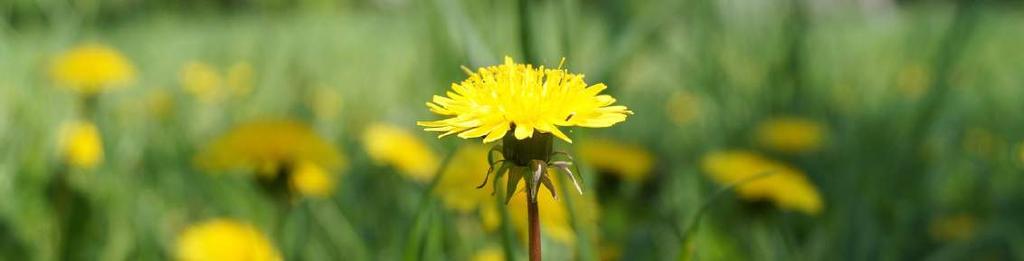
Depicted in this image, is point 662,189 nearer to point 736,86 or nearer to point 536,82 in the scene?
point 736,86

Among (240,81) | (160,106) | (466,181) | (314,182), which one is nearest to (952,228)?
(466,181)

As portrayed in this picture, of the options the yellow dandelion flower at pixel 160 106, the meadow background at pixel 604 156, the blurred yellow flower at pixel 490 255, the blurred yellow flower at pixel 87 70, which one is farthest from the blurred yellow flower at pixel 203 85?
the blurred yellow flower at pixel 490 255

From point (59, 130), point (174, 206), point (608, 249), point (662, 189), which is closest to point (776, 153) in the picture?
point (662, 189)

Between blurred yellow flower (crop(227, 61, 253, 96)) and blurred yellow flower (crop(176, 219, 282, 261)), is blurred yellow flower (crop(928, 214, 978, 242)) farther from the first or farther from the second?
blurred yellow flower (crop(227, 61, 253, 96))

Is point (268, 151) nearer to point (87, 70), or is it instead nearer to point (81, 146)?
point (81, 146)

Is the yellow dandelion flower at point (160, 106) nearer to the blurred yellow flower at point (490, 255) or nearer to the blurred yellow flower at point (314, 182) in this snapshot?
the blurred yellow flower at point (314, 182)

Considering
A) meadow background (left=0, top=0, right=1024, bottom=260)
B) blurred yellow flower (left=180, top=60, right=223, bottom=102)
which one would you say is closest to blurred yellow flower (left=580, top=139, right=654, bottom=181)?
meadow background (left=0, top=0, right=1024, bottom=260)
